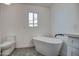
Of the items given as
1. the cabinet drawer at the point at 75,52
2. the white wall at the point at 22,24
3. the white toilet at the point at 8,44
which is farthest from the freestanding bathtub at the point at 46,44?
the white toilet at the point at 8,44

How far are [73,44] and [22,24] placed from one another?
2.69 ft

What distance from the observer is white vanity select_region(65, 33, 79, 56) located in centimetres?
140

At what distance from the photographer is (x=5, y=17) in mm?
1488

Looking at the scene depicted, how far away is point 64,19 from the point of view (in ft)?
5.16

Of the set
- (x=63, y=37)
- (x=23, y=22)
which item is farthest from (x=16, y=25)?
(x=63, y=37)

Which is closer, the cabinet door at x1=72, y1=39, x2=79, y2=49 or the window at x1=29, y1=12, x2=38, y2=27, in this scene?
the cabinet door at x1=72, y1=39, x2=79, y2=49

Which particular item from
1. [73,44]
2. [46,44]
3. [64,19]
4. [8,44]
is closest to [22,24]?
[8,44]

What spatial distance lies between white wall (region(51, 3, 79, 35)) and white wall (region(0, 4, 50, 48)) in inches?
4.0

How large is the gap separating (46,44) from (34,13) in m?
0.53

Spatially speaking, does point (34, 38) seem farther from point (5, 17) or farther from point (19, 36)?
point (5, 17)

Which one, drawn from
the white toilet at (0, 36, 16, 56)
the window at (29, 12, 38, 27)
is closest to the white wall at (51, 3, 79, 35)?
the window at (29, 12, 38, 27)

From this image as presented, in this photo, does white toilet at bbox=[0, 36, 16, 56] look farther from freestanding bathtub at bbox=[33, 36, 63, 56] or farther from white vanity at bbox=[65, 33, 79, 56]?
white vanity at bbox=[65, 33, 79, 56]

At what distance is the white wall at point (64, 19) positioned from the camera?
1.50 m

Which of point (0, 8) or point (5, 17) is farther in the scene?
point (5, 17)
